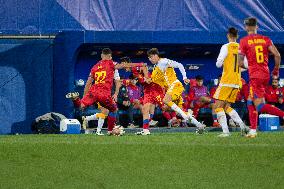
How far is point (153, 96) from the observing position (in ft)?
63.2

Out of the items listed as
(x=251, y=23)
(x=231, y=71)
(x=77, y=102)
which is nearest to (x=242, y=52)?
(x=251, y=23)

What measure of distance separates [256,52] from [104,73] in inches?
176

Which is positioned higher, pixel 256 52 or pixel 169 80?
pixel 256 52

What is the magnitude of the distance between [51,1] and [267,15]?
267 inches

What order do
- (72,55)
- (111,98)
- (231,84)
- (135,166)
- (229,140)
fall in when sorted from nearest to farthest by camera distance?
(135,166) → (229,140) → (231,84) → (111,98) → (72,55)

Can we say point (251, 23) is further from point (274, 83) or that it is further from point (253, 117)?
point (274, 83)

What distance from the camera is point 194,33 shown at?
77.5 ft

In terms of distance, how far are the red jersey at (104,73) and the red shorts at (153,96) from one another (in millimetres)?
1253

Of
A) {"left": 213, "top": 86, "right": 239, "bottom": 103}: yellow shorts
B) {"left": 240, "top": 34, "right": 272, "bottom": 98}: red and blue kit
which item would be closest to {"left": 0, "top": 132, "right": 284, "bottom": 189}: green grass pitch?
{"left": 240, "top": 34, "right": 272, "bottom": 98}: red and blue kit

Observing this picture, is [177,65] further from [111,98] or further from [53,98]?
[53,98]

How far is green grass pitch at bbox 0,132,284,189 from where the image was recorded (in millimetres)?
10570

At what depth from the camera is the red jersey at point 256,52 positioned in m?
14.8

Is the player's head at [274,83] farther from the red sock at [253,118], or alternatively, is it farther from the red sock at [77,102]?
the red sock at [253,118]

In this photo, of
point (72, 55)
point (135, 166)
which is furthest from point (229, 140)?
point (72, 55)
